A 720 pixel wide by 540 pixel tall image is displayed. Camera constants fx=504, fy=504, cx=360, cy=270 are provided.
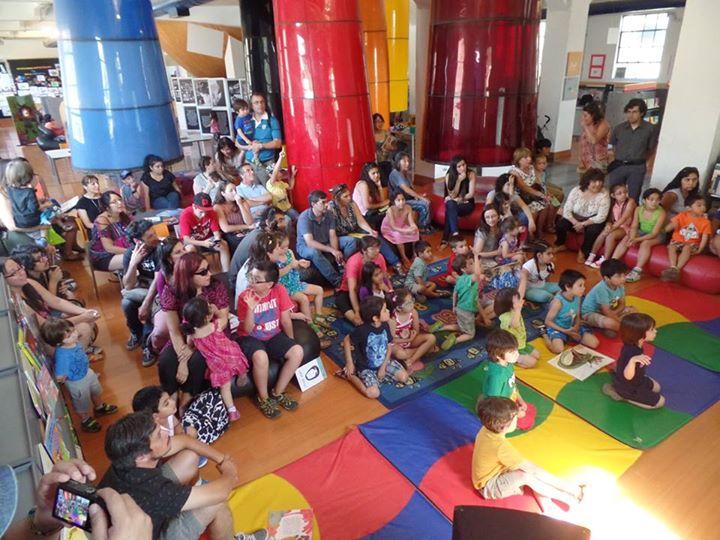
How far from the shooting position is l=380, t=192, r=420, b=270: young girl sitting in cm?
568

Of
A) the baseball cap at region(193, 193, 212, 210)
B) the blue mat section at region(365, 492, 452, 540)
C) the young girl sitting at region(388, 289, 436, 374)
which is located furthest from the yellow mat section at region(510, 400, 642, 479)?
the baseball cap at region(193, 193, 212, 210)

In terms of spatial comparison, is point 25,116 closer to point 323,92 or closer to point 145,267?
point 323,92

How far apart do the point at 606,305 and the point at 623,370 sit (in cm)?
103

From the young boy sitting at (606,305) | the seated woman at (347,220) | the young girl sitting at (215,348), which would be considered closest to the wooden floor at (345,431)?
the young girl sitting at (215,348)

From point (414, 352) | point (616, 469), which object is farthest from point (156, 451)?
point (616, 469)

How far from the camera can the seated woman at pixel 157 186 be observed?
6.23m

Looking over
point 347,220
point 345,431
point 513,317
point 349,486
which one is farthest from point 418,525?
point 347,220

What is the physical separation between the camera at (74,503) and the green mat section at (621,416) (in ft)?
9.65

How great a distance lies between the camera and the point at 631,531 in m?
2.59

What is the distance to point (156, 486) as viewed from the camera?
1958mm

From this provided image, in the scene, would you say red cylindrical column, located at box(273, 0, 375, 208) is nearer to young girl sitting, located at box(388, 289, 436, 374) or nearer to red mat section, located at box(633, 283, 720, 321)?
young girl sitting, located at box(388, 289, 436, 374)

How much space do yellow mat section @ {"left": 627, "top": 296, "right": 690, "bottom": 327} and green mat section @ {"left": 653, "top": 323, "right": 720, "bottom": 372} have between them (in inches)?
3.1

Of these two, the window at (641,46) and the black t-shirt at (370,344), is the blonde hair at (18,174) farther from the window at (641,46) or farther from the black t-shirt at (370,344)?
the window at (641,46)

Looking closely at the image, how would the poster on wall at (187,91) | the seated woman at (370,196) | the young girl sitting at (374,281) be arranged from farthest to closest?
1. the poster on wall at (187,91)
2. the seated woman at (370,196)
3. the young girl sitting at (374,281)
